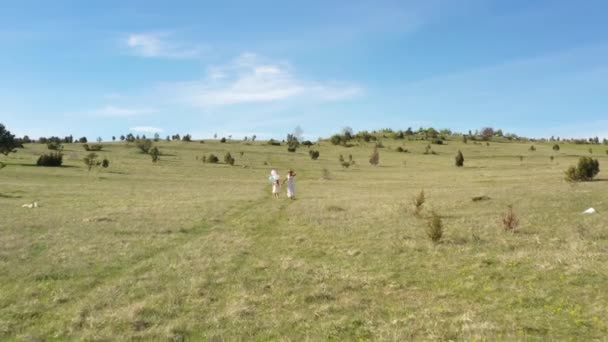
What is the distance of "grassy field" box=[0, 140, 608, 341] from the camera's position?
9398 mm

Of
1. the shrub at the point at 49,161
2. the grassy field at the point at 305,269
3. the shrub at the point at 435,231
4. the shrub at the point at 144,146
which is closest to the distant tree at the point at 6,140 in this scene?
the shrub at the point at 49,161

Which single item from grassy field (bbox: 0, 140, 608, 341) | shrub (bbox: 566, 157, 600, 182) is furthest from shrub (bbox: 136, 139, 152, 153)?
shrub (bbox: 566, 157, 600, 182)

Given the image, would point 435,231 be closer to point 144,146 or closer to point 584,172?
point 584,172

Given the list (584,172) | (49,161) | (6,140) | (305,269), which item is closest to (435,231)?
(305,269)

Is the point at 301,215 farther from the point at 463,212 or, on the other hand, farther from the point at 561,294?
the point at 561,294

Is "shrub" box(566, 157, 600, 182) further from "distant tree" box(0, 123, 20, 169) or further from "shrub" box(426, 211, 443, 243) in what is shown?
"distant tree" box(0, 123, 20, 169)

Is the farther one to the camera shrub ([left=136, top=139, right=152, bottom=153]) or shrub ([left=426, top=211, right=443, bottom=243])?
shrub ([left=136, top=139, right=152, bottom=153])

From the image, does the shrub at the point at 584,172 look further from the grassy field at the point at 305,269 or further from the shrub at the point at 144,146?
the shrub at the point at 144,146

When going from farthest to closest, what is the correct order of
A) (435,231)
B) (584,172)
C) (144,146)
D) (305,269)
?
(144,146), (584,172), (435,231), (305,269)

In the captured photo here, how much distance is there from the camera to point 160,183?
42.6 m

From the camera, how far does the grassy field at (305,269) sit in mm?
9398

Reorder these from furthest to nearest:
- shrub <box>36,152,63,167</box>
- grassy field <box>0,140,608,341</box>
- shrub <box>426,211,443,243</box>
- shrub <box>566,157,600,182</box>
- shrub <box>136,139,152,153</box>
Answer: shrub <box>136,139,152,153</box>, shrub <box>36,152,63,167</box>, shrub <box>566,157,600,182</box>, shrub <box>426,211,443,243</box>, grassy field <box>0,140,608,341</box>

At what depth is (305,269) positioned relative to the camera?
44.5 feet

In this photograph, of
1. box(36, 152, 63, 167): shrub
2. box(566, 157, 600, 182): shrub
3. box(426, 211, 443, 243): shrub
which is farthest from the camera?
box(36, 152, 63, 167): shrub
